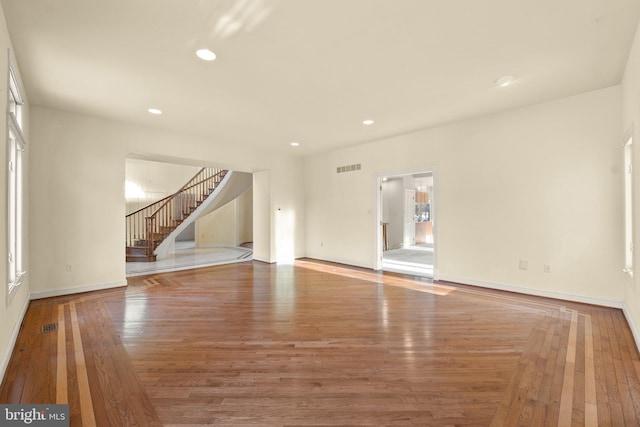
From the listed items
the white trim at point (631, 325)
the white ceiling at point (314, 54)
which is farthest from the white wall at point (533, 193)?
the white ceiling at point (314, 54)

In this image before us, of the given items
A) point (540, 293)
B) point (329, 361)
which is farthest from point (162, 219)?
point (540, 293)

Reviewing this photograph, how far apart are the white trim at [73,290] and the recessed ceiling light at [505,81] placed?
6.37 metres

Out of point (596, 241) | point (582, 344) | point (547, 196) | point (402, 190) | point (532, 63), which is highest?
point (532, 63)

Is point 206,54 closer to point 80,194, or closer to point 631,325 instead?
point 80,194

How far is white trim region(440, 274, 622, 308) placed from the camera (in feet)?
12.5

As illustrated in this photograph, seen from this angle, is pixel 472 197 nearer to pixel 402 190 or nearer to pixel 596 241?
pixel 596 241

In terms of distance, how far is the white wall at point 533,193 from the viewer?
3820mm

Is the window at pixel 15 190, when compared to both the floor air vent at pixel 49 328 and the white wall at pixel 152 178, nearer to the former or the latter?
the floor air vent at pixel 49 328

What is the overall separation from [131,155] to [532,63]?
6128 millimetres

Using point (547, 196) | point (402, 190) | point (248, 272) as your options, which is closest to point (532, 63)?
point (547, 196)

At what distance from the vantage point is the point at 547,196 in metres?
4.23

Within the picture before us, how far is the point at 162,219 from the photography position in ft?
28.4

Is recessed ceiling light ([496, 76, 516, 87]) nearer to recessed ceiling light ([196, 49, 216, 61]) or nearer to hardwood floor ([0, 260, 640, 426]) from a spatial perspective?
hardwood floor ([0, 260, 640, 426])

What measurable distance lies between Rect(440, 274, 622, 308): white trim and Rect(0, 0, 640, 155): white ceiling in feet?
8.94
